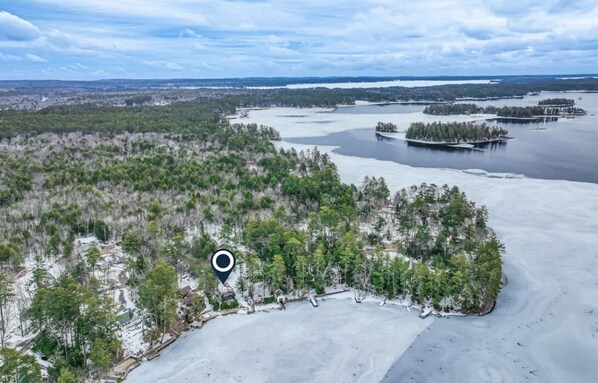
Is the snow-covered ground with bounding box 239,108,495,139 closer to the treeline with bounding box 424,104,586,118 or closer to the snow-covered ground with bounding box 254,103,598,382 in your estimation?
the treeline with bounding box 424,104,586,118

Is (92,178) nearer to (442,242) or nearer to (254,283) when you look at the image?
(254,283)

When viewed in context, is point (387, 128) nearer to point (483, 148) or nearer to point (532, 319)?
point (483, 148)

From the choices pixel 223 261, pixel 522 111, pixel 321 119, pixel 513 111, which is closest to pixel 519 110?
pixel 522 111

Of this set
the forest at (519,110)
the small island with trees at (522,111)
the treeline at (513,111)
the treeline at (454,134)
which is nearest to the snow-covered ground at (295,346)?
the treeline at (454,134)

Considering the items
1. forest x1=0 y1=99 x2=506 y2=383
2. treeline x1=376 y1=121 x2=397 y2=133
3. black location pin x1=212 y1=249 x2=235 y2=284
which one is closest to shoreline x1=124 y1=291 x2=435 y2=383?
forest x1=0 y1=99 x2=506 y2=383

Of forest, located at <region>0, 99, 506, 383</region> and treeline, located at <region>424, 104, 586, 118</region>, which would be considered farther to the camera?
treeline, located at <region>424, 104, 586, 118</region>

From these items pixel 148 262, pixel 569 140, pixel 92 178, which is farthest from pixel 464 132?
pixel 148 262

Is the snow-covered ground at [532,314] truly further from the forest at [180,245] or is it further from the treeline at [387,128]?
the treeline at [387,128]
